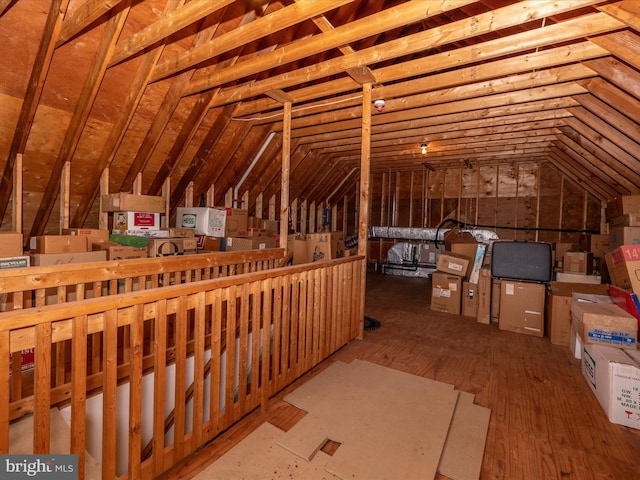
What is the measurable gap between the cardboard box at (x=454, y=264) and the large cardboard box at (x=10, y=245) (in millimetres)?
4607

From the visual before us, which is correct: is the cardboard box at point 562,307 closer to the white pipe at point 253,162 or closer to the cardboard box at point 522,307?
the cardboard box at point 522,307

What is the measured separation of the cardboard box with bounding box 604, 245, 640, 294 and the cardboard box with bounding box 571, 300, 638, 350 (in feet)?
0.74

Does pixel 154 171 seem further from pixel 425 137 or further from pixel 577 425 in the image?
pixel 577 425

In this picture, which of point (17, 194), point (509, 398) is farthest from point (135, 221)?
point (509, 398)

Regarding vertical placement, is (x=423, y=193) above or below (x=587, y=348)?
above

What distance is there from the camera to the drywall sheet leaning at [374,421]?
159cm

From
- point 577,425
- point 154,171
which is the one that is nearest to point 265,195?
point 154,171

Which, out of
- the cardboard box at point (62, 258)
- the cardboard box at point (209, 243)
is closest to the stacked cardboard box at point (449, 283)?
the cardboard box at point (209, 243)

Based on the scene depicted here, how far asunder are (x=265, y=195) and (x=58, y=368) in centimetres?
471

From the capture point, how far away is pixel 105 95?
3.14 meters

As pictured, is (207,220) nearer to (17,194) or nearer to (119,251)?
(119,251)

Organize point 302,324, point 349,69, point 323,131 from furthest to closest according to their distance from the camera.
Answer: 1. point 323,131
2. point 349,69
3. point 302,324

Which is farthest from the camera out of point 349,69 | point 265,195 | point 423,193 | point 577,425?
point 423,193

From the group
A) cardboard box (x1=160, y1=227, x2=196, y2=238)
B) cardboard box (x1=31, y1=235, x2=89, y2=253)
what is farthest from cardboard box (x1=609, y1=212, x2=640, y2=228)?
cardboard box (x1=31, y1=235, x2=89, y2=253)
